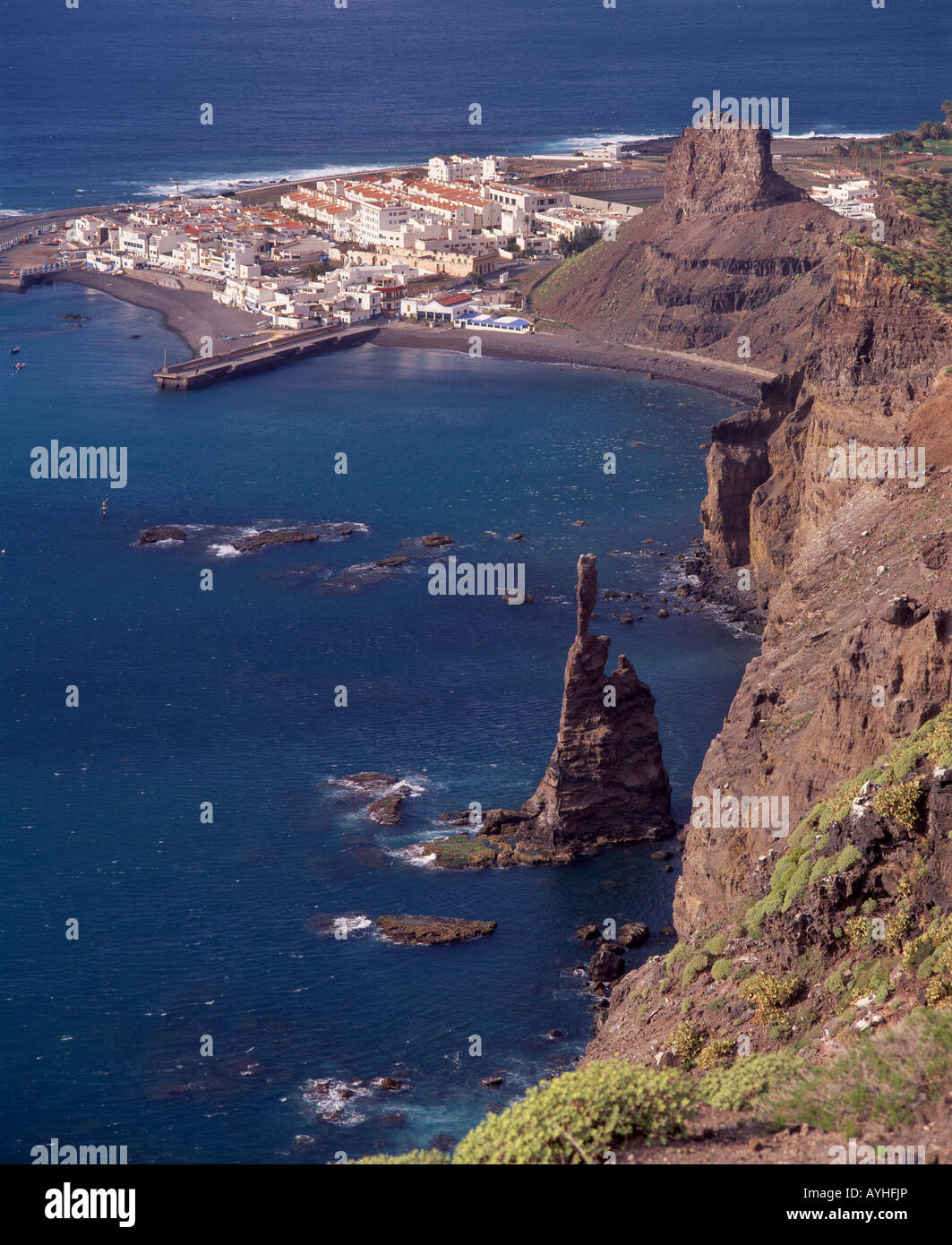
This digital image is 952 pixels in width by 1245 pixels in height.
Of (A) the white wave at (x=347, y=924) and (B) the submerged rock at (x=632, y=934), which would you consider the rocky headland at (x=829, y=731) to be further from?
(A) the white wave at (x=347, y=924)

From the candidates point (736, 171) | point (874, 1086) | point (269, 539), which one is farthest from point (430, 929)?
point (736, 171)

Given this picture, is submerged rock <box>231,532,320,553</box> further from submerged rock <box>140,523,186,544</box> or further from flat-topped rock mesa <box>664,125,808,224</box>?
flat-topped rock mesa <box>664,125,808,224</box>

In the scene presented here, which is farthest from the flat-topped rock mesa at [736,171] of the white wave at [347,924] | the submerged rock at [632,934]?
the white wave at [347,924]

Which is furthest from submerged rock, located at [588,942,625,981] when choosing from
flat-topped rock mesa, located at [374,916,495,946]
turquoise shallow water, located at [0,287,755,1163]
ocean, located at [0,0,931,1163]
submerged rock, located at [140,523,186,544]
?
submerged rock, located at [140,523,186,544]

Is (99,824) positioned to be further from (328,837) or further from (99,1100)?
(99,1100)

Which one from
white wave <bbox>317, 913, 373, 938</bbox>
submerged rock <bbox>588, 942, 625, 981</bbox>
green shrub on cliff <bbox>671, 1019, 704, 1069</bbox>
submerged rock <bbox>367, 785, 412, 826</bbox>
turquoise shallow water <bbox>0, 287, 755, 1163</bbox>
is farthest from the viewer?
submerged rock <bbox>367, 785, 412, 826</bbox>

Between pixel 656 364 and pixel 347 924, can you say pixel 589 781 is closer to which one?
pixel 347 924

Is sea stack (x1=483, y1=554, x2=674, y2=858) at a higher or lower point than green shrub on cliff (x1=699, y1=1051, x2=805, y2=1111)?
lower
